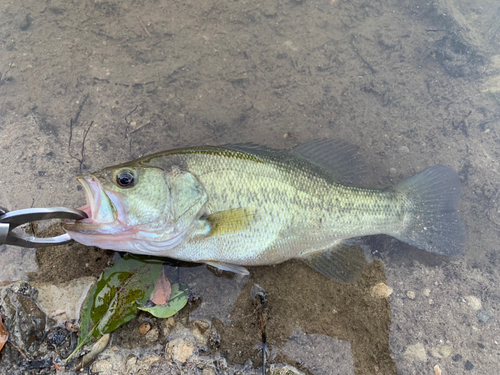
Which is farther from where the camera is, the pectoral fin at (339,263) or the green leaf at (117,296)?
the pectoral fin at (339,263)

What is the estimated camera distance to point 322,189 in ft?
7.89

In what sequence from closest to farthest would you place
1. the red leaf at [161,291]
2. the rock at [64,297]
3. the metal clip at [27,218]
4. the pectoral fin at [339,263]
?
the metal clip at [27,218] < the rock at [64,297] < the red leaf at [161,291] < the pectoral fin at [339,263]

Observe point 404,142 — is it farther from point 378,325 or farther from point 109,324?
point 109,324

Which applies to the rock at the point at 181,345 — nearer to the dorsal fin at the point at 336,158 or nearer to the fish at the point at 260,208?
the fish at the point at 260,208

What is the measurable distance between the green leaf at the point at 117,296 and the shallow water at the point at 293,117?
0.20m

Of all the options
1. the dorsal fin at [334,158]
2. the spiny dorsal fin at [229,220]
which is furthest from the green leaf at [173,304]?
the dorsal fin at [334,158]

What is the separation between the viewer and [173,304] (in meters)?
2.25

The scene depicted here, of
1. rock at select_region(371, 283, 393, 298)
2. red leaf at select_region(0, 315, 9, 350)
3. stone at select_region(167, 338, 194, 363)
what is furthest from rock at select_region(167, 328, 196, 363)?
rock at select_region(371, 283, 393, 298)

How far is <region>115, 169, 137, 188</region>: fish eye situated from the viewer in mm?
1940

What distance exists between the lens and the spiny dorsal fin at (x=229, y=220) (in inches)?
83.7

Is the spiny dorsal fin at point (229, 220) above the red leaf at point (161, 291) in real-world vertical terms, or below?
above

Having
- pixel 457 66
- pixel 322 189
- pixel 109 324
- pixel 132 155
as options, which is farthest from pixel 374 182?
pixel 109 324

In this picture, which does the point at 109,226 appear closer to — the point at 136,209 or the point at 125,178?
the point at 136,209

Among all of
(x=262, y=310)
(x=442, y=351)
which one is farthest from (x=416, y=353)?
(x=262, y=310)
